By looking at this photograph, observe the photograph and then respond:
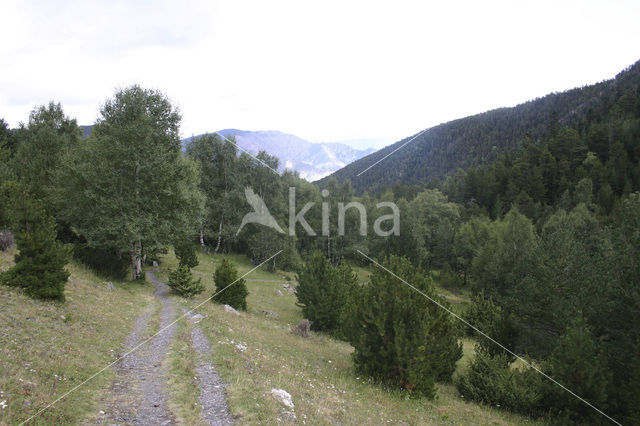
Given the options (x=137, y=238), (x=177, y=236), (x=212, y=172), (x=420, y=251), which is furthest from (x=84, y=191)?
(x=420, y=251)

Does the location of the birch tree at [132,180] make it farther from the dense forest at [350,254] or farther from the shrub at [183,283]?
the shrub at [183,283]

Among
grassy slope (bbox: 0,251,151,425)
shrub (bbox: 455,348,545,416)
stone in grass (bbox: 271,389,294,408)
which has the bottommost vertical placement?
shrub (bbox: 455,348,545,416)

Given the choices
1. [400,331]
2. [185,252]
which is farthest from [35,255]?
[185,252]

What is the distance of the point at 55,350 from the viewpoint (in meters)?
8.62

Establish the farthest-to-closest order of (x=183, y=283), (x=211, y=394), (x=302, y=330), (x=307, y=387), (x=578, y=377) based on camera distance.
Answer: (x=183, y=283) → (x=302, y=330) → (x=578, y=377) → (x=307, y=387) → (x=211, y=394)

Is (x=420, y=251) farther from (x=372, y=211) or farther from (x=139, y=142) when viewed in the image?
(x=139, y=142)

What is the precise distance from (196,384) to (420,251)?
46882 millimetres

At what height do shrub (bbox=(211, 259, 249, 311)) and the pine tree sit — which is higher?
the pine tree

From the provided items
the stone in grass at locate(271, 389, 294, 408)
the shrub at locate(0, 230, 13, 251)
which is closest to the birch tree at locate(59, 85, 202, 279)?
the shrub at locate(0, 230, 13, 251)

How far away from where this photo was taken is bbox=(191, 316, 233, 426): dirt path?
22.5 ft

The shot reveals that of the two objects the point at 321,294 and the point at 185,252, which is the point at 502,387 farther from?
the point at 185,252

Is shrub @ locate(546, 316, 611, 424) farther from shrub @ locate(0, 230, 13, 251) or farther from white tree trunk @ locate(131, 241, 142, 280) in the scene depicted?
shrub @ locate(0, 230, 13, 251)

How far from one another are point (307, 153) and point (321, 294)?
3746cm

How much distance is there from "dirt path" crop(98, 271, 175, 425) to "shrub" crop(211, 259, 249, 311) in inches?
368
